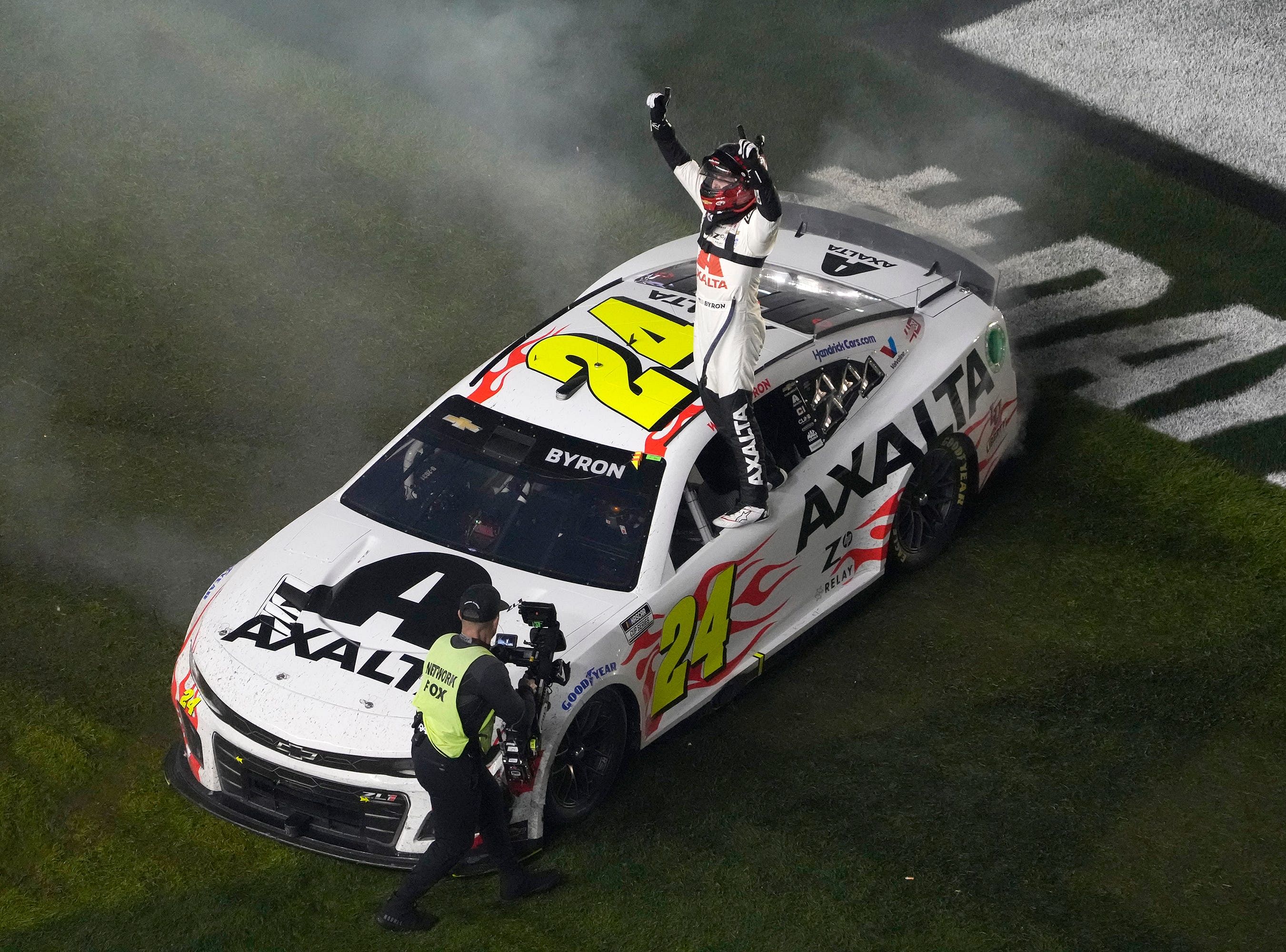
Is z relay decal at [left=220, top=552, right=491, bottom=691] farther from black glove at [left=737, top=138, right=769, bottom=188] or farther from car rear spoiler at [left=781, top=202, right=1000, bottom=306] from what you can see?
car rear spoiler at [left=781, top=202, right=1000, bottom=306]

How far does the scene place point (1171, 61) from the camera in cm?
1223

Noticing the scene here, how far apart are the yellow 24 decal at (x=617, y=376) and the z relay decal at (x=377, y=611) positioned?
3.35 ft

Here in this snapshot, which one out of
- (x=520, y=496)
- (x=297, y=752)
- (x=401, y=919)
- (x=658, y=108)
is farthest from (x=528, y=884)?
(x=658, y=108)

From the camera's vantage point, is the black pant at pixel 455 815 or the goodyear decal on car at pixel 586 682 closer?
the black pant at pixel 455 815

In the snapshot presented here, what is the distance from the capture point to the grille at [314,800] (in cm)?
558

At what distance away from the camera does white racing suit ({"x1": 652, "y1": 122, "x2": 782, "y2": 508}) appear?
651cm

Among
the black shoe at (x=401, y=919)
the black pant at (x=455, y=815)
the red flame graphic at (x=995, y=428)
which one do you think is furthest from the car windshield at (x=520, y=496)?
the red flame graphic at (x=995, y=428)

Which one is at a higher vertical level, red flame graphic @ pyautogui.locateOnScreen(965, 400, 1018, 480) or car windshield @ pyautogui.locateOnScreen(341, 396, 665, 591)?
car windshield @ pyautogui.locateOnScreen(341, 396, 665, 591)

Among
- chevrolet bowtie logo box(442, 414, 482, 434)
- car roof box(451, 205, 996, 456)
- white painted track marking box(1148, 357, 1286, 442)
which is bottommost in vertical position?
white painted track marking box(1148, 357, 1286, 442)

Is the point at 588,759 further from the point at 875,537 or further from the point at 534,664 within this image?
the point at 875,537

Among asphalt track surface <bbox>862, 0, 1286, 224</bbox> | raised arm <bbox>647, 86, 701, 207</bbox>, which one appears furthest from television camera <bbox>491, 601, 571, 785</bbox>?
asphalt track surface <bbox>862, 0, 1286, 224</bbox>

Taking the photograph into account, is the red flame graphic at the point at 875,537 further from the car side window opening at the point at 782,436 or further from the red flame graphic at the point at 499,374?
the red flame graphic at the point at 499,374

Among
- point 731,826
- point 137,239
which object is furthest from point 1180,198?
point 137,239

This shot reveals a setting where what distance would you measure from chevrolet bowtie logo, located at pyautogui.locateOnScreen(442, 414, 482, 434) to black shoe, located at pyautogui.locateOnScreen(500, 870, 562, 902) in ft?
6.80
